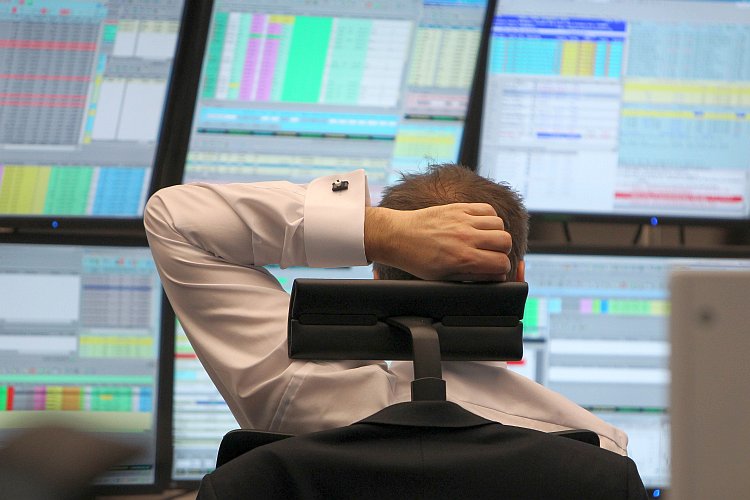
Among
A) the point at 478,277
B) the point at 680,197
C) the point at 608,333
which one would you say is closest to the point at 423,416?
the point at 478,277

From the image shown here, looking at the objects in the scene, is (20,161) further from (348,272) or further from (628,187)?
(628,187)

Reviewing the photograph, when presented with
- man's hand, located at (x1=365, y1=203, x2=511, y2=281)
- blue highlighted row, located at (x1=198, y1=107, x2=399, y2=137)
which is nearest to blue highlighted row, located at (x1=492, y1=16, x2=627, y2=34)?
blue highlighted row, located at (x1=198, y1=107, x2=399, y2=137)

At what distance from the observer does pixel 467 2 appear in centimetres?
206

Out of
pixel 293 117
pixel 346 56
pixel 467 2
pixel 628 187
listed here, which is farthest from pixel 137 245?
pixel 628 187

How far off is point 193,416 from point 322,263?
Result: 38.8 inches

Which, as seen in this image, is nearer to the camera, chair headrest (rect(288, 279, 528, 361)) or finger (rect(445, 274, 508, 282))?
chair headrest (rect(288, 279, 528, 361))

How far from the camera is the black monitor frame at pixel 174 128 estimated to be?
6.47 ft

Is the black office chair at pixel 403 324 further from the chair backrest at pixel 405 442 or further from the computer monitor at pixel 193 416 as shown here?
the computer monitor at pixel 193 416

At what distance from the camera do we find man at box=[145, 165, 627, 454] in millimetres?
987

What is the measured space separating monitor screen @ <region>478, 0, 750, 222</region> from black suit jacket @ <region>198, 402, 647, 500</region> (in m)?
1.27

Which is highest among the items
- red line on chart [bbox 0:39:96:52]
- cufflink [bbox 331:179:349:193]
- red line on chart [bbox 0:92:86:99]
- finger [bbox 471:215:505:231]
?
red line on chart [bbox 0:39:96:52]

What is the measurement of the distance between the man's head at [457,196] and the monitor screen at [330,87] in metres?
0.92

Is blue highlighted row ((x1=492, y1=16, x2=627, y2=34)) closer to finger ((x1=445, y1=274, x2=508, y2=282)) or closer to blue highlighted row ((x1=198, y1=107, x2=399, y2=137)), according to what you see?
blue highlighted row ((x1=198, y1=107, x2=399, y2=137))

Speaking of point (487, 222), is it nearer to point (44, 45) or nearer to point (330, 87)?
point (330, 87)
